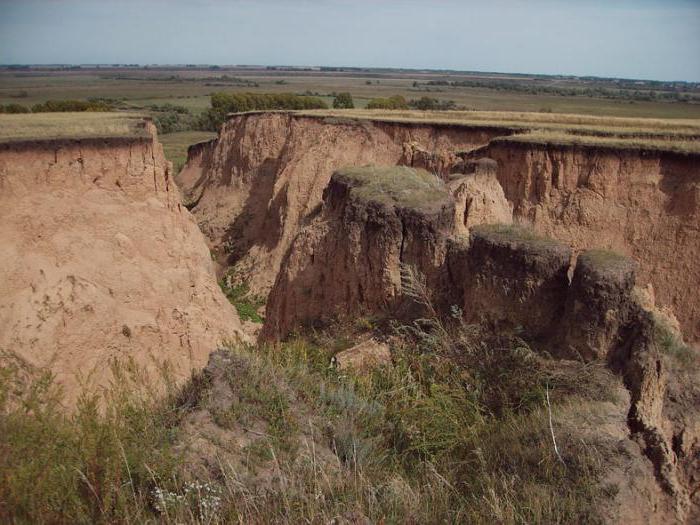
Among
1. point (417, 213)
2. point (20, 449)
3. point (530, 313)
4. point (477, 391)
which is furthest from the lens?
point (417, 213)

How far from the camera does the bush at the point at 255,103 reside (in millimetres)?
54062

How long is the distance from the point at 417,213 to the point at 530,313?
10.0 ft

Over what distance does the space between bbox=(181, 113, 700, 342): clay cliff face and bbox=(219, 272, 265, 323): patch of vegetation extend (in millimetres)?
483

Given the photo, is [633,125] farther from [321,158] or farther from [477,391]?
[477,391]

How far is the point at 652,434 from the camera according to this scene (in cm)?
476

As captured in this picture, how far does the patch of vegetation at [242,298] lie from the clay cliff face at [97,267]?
628 centimetres

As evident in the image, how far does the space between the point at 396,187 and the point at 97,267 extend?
649 centimetres

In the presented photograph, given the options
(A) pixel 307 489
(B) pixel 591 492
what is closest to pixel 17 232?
(A) pixel 307 489

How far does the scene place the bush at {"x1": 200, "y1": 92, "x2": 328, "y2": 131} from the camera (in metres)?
54.1

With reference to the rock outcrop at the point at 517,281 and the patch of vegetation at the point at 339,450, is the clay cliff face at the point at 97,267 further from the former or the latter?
the rock outcrop at the point at 517,281

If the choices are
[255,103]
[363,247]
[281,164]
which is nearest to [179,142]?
[255,103]

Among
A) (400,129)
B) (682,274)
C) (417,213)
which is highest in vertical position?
(400,129)

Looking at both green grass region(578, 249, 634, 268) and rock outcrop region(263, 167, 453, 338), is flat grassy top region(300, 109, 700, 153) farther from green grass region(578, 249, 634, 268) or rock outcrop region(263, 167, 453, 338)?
green grass region(578, 249, 634, 268)

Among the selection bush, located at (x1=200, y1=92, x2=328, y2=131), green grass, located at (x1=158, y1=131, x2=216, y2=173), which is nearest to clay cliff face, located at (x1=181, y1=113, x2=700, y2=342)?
green grass, located at (x1=158, y1=131, x2=216, y2=173)
